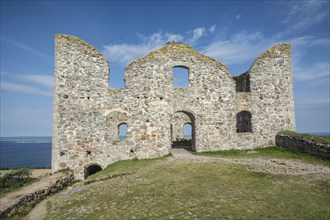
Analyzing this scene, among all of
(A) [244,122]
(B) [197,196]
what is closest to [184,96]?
(A) [244,122]

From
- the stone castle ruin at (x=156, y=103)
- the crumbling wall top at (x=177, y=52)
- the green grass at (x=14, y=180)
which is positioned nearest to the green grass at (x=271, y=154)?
the stone castle ruin at (x=156, y=103)

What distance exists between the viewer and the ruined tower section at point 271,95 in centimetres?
1830

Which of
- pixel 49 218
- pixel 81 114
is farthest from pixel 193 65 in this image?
pixel 49 218

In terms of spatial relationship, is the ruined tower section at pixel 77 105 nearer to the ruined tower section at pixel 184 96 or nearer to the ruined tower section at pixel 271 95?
Result: the ruined tower section at pixel 184 96

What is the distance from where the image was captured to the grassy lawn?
22.1ft

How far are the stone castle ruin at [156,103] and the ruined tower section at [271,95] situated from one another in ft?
0.23

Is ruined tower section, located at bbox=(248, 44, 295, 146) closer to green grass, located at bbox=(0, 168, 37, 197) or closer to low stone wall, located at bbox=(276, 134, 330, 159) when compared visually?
low stone wall, located at bbox=(276, 134, 330, 159)

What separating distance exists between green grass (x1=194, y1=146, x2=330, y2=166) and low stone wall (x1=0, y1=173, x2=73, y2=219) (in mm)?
8398

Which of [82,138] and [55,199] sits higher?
[82,138]

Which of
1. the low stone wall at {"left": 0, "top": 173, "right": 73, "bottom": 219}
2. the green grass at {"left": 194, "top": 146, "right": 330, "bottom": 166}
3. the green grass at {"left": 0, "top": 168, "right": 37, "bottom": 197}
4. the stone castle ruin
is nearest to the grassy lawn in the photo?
the low stone wall at {"left": 0, "top": 173, "right": 73, "bottom": 219}

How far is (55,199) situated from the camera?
9414mm

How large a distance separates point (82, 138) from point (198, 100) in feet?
25.1

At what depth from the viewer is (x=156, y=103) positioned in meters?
16.3

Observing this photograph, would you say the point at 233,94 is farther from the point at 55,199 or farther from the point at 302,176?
the point at 55,199
